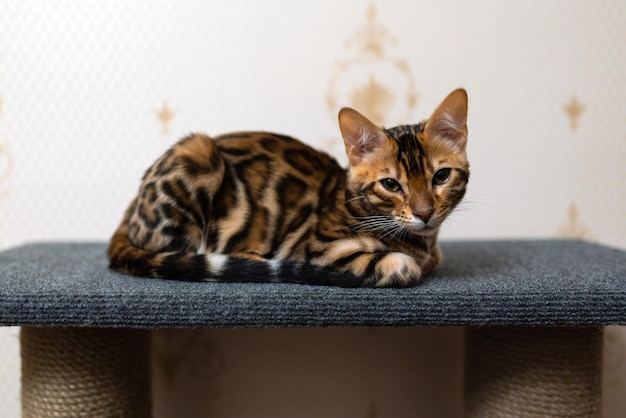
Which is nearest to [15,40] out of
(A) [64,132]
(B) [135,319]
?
(A) [64,132]

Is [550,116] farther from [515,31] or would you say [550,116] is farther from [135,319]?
[135,319]

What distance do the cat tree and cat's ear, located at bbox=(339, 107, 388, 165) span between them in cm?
30

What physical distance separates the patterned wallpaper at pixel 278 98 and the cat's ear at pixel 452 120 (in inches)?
24.0

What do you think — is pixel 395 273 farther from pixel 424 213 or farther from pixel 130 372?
pixel 130 372

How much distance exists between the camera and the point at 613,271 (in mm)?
1265

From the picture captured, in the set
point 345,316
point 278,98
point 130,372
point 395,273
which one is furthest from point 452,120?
point 130,372

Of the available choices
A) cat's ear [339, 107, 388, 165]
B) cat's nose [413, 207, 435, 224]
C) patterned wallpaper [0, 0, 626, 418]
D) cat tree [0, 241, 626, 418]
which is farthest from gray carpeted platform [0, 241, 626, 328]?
patterned wallpaper [0, 0, 626, 418]

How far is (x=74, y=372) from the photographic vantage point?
1.21 meters

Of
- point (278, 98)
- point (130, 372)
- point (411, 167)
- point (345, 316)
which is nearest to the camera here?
point (345, 316)

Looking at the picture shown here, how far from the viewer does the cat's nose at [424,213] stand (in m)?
1.12

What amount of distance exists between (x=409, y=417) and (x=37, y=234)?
4.37 feet

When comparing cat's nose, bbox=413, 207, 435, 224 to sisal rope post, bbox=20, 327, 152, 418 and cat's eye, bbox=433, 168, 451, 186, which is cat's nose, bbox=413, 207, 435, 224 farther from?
sisal rope post, bbox=20, 327, 152, 418

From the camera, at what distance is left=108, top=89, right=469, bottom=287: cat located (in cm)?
116

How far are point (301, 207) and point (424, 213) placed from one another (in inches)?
13.2
